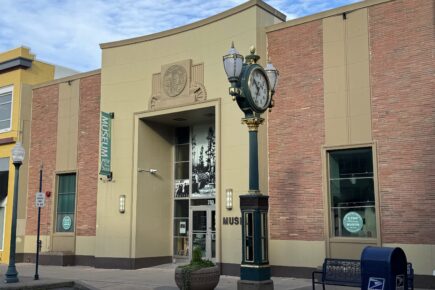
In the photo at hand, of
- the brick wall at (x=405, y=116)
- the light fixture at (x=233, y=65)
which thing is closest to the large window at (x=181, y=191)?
the brick wall at (x=405, y=116)

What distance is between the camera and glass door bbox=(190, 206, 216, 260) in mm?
20938

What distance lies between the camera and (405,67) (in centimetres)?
1603

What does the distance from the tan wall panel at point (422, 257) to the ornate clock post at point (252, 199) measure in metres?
5.55

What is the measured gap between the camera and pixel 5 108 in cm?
2711

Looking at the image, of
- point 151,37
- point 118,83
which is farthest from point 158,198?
point 151,37

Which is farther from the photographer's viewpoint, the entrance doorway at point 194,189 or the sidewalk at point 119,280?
the entrance doorway at point 194,189

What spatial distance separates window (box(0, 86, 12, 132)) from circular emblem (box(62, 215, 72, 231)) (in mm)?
5845

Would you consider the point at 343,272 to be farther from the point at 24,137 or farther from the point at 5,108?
the point at 5,108

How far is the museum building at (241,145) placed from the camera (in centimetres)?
1590

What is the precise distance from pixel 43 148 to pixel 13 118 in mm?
2374

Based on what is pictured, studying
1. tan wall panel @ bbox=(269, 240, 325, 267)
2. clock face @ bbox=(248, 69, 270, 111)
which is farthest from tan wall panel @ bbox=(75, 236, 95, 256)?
clock face @ bbox=(248, 69, 270, 111)

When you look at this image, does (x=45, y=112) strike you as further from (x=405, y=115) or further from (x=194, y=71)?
(x=405, y=115)

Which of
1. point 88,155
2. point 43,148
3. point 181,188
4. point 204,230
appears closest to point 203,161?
point 181,188

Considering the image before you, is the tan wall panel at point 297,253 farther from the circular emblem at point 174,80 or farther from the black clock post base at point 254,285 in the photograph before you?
the circular emblem at point 174,80
